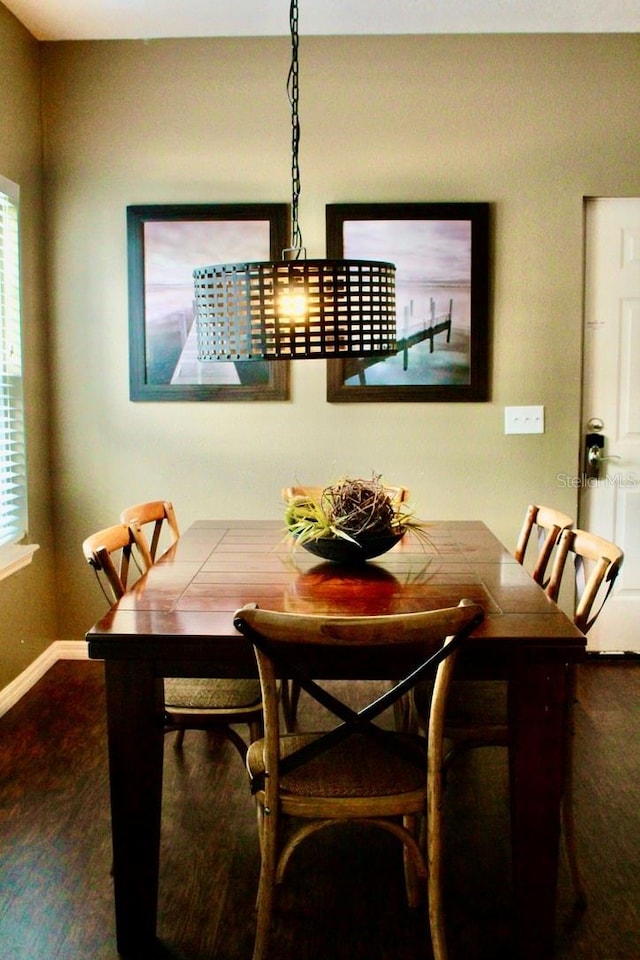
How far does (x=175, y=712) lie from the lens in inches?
90.4

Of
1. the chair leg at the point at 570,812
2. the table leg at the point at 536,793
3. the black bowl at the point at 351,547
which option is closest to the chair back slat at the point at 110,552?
the black bowl at the point at 351,547

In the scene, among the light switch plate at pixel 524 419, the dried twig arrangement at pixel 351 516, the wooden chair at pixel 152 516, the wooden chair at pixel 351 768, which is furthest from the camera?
the light switch plate at pixel 524 419

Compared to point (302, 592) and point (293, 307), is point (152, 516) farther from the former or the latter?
point (293, 307)

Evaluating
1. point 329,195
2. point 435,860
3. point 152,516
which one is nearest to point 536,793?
point 435,860

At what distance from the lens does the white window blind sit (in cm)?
348

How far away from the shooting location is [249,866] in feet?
7.63

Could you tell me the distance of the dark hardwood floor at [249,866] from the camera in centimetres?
203

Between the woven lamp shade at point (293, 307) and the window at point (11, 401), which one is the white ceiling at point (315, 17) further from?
the woven lamp shade at point (293, 307)

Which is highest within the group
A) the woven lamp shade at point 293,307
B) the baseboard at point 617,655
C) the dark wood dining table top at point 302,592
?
the woven lamp shade at point 293,307

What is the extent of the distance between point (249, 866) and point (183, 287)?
2449mm

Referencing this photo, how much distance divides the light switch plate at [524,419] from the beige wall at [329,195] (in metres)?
0.04

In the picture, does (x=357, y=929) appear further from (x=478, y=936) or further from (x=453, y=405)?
(x=453, y=405)

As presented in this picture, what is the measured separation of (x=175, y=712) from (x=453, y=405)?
2081 millimetres

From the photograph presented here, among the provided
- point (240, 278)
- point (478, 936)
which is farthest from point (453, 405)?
point (478, 936)
